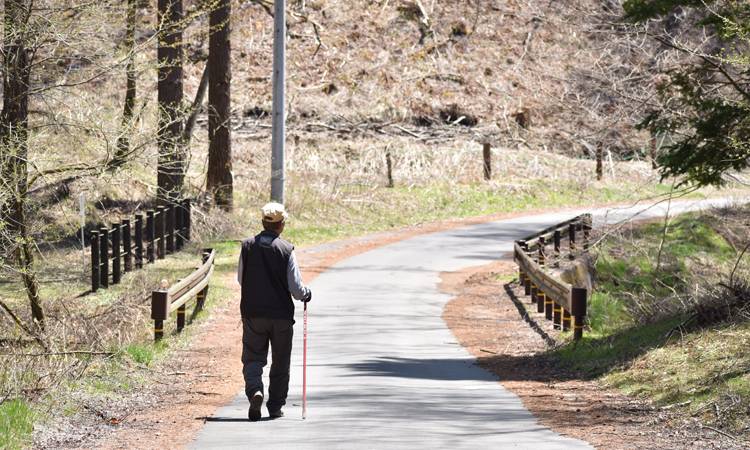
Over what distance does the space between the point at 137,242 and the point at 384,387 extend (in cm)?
1017

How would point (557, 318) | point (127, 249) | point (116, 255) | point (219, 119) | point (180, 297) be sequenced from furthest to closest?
point (219, 119), point (127, 249), point (116, 255), point (557, 318), point (180, 297)

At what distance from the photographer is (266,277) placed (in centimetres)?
768

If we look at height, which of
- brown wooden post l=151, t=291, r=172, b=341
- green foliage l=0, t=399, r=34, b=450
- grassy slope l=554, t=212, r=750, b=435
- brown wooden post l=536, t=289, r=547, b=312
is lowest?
brown wooden post l=536, t=289, r=547, b=312

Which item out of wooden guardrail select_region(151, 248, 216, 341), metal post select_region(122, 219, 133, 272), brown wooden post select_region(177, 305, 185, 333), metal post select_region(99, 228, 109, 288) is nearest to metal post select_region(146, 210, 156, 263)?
metal post select_region(122, 219, 133, 272)

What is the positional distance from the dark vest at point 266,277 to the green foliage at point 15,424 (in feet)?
6.68

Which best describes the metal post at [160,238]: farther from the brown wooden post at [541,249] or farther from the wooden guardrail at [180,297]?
the brown wooden post at [541,249]

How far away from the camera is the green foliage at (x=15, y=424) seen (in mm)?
6305

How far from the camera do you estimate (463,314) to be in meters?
15.3

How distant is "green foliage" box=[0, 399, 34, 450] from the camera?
6.31 meters

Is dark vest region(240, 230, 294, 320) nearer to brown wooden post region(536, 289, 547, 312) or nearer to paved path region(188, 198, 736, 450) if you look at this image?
paved path region(188, 198, 736, 450)

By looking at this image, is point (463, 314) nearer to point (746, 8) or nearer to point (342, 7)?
point (746, 8)

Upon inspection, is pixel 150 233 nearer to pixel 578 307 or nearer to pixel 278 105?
pixel 278 105

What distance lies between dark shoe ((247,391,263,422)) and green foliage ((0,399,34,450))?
1.86 meters

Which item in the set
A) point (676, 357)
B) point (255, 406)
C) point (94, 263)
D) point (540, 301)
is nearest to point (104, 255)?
point (94, 263)
